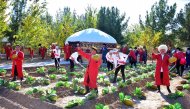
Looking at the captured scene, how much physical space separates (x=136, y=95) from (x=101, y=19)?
3172 centimetres

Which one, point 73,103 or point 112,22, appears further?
point 112,22

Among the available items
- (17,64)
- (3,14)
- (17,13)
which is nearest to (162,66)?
(17,64)

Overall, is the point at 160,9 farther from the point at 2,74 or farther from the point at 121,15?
the point at 2,74

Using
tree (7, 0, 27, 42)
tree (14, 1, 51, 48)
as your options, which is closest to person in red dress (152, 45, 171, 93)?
tree (14, 1, 51, 48)

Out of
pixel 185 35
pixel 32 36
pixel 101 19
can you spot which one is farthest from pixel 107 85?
pixel 101 19

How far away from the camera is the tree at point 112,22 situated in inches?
1560

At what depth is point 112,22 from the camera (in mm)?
40312

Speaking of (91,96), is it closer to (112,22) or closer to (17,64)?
(17,64)

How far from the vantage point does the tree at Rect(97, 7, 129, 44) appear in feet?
130

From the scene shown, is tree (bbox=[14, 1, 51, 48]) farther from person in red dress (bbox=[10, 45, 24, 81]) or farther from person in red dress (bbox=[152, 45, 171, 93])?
person in red dress (bbox=[152, 45, 171, 93])

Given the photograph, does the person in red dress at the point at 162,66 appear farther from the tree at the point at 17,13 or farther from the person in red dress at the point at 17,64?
the tree at the point at 17,13

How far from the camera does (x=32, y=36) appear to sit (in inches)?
1006

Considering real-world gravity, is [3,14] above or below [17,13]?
below

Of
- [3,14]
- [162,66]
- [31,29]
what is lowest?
[162,66]
